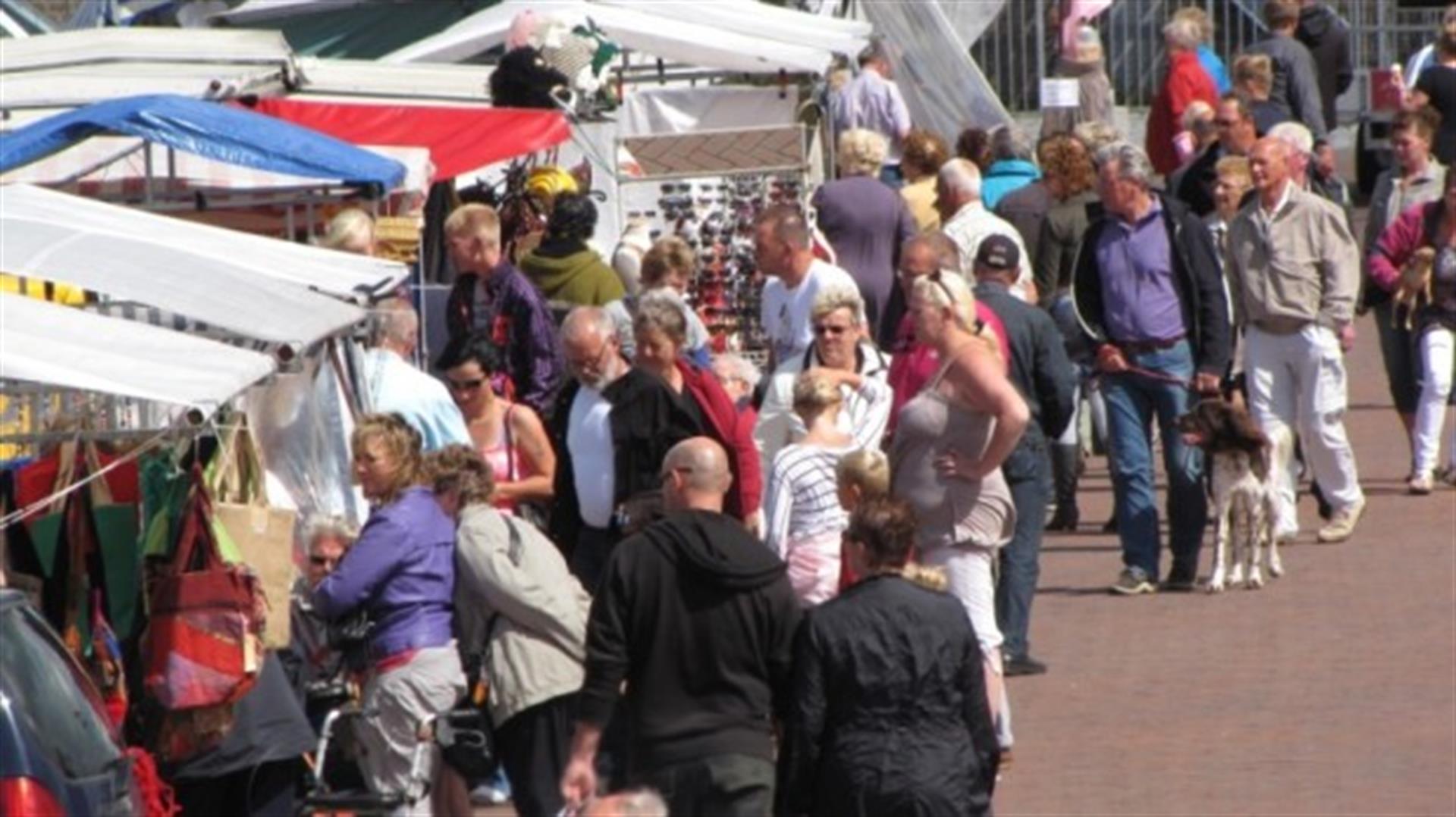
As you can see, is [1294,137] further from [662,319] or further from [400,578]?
[400,578]

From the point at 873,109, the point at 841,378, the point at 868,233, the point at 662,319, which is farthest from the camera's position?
the point at 873,109

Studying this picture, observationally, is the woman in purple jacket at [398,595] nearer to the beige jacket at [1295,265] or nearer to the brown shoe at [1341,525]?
the beige jacket at [1295,265]

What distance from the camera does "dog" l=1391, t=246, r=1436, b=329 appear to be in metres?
18.5

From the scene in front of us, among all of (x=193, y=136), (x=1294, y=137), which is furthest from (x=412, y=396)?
(x=1294, y=137)

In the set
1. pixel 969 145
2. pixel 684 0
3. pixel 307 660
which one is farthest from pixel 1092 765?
pixel 684 0

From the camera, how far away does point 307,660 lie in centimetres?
1195

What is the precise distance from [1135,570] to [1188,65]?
811 cm

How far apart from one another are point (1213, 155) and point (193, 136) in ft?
27.4

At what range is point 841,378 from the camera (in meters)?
13.3

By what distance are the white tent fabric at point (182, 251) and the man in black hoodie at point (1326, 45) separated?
14876 mm

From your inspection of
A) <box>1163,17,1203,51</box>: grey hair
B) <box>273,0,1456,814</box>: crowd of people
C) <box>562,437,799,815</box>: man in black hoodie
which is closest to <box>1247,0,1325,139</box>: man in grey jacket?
<box>1163,17,1203,51</box>: grey hair

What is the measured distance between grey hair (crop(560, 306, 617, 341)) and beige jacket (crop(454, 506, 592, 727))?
1295mm

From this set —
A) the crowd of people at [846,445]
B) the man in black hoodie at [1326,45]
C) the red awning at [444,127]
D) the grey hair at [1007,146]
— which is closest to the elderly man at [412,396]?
the crowd of people at [846,445]

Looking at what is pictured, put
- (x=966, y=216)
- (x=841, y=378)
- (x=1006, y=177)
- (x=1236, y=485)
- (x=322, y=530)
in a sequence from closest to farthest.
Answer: (x=322, y=530)
(x=841, y=378)
(x=1236, y=485)
(x=966, y=216)
(x=1006, y=177)
